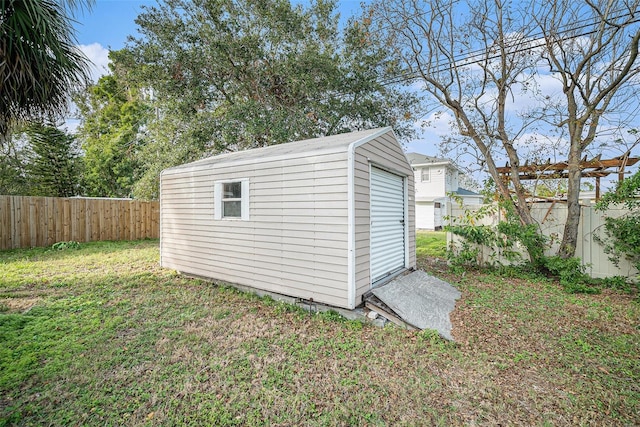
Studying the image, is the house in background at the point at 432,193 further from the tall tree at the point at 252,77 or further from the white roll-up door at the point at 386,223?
the white roll-up door at the point at 386,223

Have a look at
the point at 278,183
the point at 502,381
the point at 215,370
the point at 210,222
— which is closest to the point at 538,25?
the point at 278,183

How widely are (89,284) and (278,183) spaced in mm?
4372

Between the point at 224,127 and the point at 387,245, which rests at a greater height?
the point at 224,127

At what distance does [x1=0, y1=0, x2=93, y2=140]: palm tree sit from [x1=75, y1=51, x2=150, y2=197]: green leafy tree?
1512 cm

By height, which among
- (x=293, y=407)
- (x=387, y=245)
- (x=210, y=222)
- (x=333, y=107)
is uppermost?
(x=333, y=107)

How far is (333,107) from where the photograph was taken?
978 centimetres

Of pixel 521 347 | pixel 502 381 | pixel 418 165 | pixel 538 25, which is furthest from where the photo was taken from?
pixel 418 165

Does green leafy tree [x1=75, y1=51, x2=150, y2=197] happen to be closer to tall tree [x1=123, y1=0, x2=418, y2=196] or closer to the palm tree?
tall tree [x1=123, y1=0, x2=418, y2=196]

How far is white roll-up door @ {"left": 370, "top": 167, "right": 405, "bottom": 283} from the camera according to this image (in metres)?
4.73

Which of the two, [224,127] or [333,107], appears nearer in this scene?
[224,127]

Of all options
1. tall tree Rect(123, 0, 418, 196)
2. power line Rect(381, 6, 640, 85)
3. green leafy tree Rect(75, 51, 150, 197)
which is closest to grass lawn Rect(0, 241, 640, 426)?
power line Rect(381, 6, 640, 85)

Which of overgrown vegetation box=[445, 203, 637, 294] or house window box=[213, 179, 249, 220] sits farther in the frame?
overgrown vegetation box=[445, 203, 637, 294]

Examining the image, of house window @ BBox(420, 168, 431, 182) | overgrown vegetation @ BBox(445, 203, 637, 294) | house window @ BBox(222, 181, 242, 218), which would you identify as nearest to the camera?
house window @ BBox(222, 181, 242, 218)

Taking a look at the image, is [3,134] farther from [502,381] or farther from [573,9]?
[573,9]
